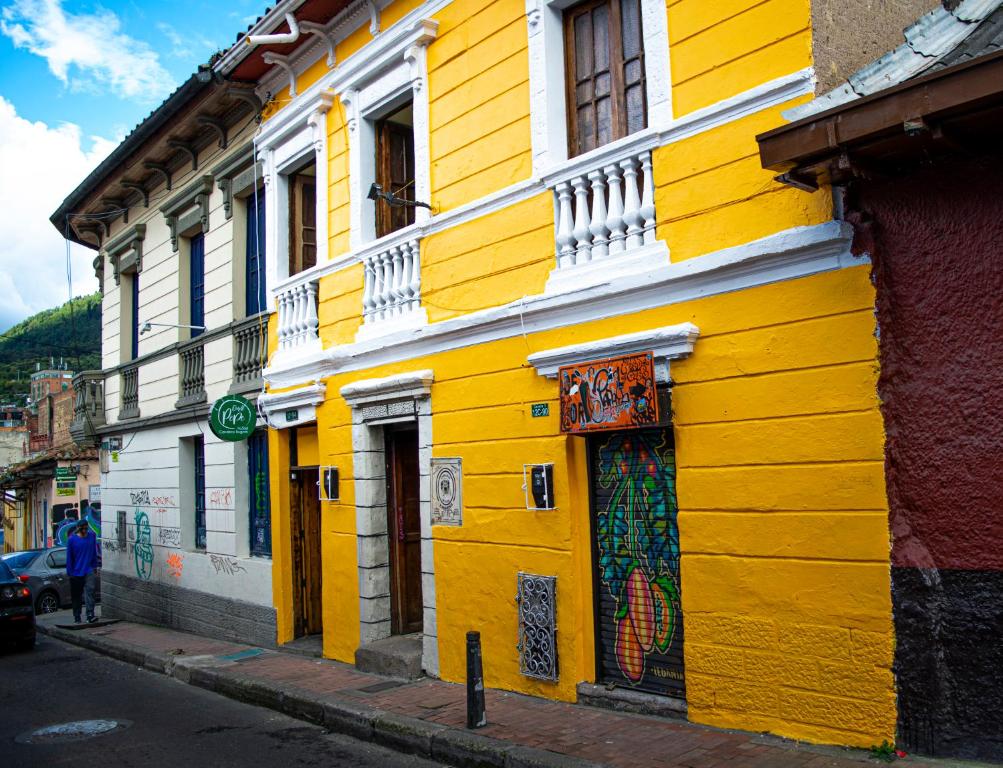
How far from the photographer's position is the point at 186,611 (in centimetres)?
1432

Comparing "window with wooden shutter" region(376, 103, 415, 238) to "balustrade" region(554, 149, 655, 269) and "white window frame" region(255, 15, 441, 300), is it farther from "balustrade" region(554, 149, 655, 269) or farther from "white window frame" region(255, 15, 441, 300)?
"balustrade" region(554, 149, 655, 269)

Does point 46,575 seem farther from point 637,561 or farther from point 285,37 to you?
point 637,561

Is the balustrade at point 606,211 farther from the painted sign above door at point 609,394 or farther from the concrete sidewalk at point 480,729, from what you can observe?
the concrete sidewalk at point 480,729

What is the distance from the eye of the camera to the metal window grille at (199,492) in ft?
48.1

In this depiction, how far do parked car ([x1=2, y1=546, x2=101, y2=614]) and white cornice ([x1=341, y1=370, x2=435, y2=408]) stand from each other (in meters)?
12.7

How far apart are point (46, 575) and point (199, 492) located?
7.39 m

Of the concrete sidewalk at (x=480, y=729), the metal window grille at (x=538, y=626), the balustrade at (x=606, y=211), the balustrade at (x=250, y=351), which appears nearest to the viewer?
the concrete sidewalk at (x=480, y=729)

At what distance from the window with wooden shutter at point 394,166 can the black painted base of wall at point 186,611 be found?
17.8 ft

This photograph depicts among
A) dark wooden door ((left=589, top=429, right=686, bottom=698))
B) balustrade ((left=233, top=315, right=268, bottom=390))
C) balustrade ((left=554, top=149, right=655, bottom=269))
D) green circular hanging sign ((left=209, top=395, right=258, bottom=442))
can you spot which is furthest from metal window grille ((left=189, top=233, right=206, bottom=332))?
dark wooden door ((left=589, top=429, right=686, bottom=698))

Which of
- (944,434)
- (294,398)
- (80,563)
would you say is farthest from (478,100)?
(80,563)

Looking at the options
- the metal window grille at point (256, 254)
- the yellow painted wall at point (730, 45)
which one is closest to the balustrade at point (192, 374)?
the metal window grille at point (256, 254)

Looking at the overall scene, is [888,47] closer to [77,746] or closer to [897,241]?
[897,241]

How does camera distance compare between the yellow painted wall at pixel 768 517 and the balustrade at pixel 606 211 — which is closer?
the yellow painted wall at pixel 768 517

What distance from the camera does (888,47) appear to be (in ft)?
22.2
